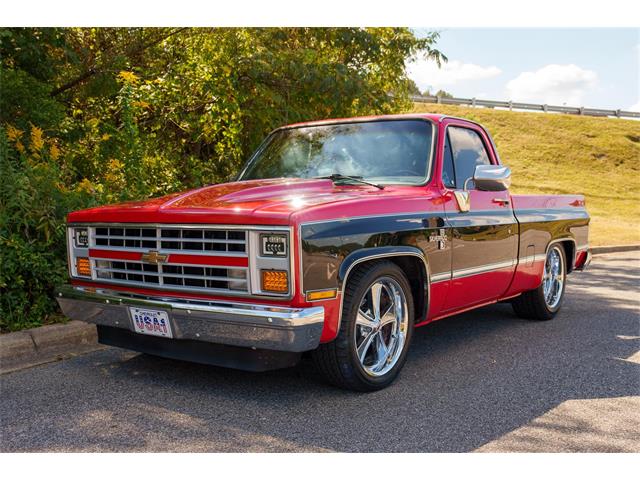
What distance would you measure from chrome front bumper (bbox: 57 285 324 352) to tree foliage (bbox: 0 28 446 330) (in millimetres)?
2975

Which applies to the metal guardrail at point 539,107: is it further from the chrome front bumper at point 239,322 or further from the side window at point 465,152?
the chrome front bumper at point 239,322

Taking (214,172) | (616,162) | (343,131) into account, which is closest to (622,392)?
(343,131)

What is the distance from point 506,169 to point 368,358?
1.96 m

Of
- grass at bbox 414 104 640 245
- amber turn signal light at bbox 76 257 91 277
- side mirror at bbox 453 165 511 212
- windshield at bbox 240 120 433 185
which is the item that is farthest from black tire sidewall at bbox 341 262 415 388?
grass at bbox 414 104 640 245

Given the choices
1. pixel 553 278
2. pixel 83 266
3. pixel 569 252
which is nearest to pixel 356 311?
pixel 83 266

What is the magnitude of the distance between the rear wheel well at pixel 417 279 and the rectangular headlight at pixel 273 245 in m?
1.12

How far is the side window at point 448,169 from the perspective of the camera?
541cm

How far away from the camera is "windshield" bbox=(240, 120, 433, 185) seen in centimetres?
529

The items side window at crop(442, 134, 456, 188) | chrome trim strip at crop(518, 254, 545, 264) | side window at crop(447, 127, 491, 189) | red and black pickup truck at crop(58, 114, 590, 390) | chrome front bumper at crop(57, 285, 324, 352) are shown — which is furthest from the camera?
chrome trim strip at crop(518, 254, 545, 264)

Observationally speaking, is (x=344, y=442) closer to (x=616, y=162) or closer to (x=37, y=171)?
(x=37, y=171)

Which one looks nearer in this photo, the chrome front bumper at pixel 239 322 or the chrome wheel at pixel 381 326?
the chrome front bumper at pixel 239 322

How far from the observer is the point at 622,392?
4684 mm

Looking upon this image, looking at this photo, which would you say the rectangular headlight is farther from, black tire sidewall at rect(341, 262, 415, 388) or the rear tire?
the rear tire

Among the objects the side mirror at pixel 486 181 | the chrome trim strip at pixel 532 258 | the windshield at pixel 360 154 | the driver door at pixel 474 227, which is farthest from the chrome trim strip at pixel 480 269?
the windshield at pixel 360 154
